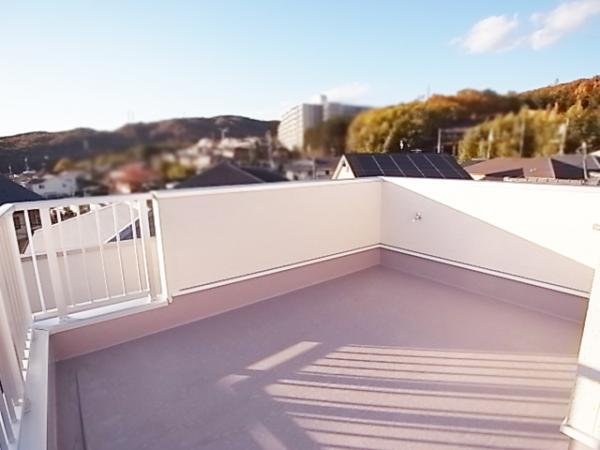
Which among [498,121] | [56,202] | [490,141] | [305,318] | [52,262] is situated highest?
[498,121]

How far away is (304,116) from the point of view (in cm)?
233

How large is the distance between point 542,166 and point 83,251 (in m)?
3.00

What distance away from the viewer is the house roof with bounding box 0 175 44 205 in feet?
5.74

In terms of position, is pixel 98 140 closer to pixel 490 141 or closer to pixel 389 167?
pixel 490 141

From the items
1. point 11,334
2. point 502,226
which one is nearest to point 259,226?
point 11,334

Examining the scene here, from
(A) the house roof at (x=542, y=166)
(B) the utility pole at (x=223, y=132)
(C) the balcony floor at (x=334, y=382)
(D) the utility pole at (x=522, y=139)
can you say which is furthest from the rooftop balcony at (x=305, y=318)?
(B) the utility pole at (x=223, y=132)

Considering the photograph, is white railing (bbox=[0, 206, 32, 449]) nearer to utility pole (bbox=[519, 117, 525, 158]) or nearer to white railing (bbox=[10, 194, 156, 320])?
white railing (bbox=[10, 194, 156, 320])

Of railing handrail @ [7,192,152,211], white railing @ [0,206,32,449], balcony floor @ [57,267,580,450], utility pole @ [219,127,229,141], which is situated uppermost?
utility pole @ [219,127,229,141]

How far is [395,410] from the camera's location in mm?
1709

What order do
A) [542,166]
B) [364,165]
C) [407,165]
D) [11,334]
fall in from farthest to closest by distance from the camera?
[364,165], [407,165], [542,166], [11,334]

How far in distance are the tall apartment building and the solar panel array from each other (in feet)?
1.65

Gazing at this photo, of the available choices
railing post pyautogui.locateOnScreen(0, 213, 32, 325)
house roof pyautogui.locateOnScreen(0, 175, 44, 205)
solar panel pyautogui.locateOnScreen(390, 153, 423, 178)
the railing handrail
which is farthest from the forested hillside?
railing post pyautogui.locateOnScreen(0, 213, 32, 325)

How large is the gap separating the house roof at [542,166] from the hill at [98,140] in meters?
1.84

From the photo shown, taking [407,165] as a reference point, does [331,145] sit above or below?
above
